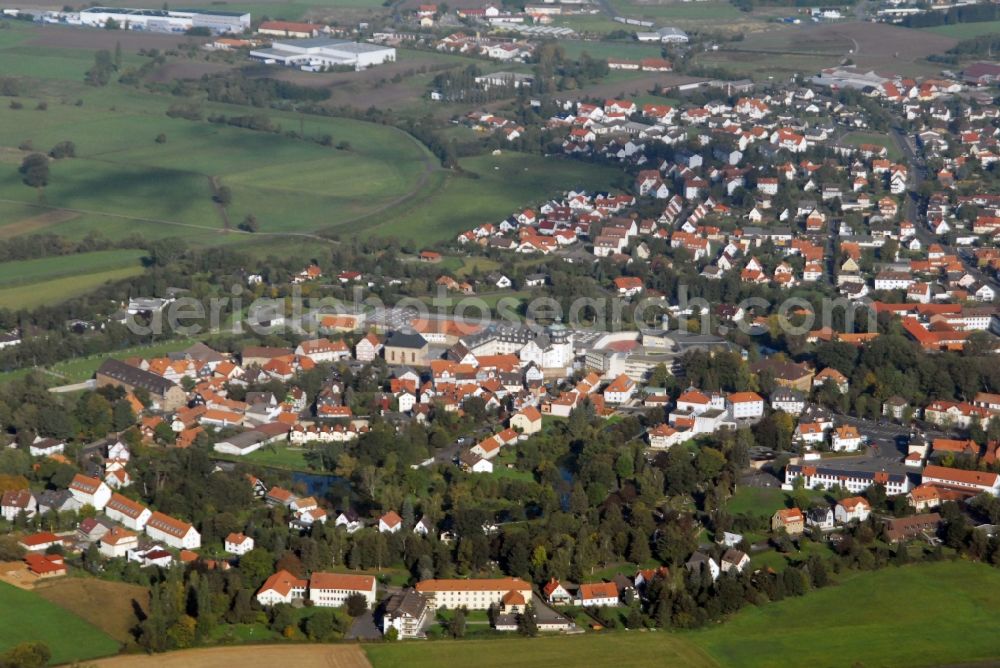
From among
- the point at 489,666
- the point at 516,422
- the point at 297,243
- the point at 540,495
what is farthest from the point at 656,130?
the point at 489,666

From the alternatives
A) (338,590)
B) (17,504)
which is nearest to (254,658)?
(338,590)

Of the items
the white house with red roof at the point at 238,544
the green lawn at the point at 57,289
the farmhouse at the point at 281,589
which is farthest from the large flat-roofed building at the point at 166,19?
the farmhouse at the point at 281,589

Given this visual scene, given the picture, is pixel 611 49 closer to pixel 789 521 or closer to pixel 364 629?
pixel 789 521

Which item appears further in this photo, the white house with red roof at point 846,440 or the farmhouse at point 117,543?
the white house with red roof at point 846,440

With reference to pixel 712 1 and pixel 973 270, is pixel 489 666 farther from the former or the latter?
pixel 712 1

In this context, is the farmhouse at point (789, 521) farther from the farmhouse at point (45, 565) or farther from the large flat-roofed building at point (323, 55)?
the large flat-roofed building at point (323, 55)

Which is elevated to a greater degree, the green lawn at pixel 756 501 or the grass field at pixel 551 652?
the green lawn at pixel 756 501
